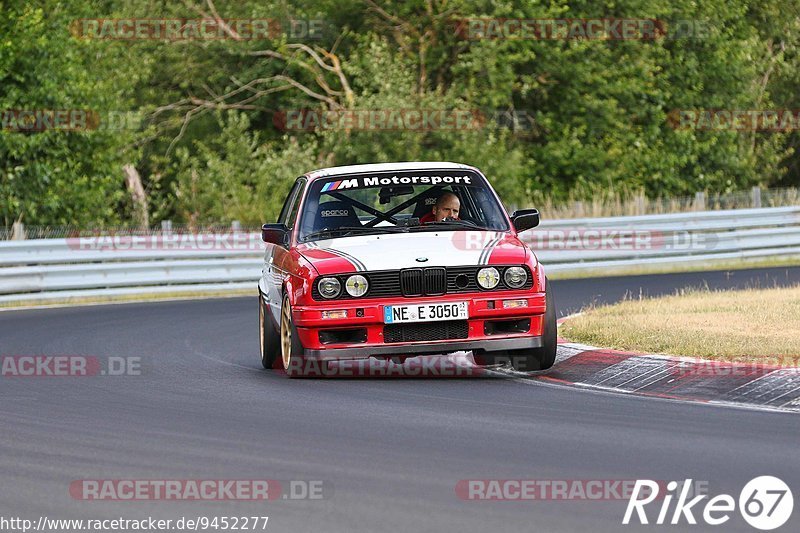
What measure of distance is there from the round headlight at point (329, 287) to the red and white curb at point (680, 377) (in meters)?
1.61

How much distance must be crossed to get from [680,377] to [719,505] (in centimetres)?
459

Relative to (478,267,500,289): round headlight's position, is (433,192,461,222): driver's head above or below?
above

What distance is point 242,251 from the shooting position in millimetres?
26219

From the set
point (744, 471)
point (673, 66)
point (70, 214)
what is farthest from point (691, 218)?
point (744, 471)

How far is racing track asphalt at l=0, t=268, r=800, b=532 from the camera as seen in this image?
6.82 meters

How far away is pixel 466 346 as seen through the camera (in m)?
11.7

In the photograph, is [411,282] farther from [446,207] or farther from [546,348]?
[446,207]

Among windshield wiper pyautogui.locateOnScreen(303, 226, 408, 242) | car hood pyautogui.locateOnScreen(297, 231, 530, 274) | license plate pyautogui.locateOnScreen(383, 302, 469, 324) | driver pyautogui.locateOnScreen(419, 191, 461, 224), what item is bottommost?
license plate pyautogui.locateOnScreen(383, 302, 469, 324)

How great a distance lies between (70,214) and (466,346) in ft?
68.4

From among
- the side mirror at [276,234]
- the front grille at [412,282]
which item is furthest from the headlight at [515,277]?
the side mirror at [276,234]

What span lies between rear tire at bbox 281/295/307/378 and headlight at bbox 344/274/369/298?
0.54 m

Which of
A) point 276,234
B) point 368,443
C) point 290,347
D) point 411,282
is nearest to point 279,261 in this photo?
point 276,234

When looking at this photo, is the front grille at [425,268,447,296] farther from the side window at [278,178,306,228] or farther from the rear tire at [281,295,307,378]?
the side window at [278,178,306,228]

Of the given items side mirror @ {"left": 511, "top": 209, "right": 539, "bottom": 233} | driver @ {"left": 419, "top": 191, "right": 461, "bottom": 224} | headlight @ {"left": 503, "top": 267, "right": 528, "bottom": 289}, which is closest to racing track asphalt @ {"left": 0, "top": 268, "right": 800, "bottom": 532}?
headlight @ {"left": 503, "top": 267, "right": 528, "bottom": 289}
